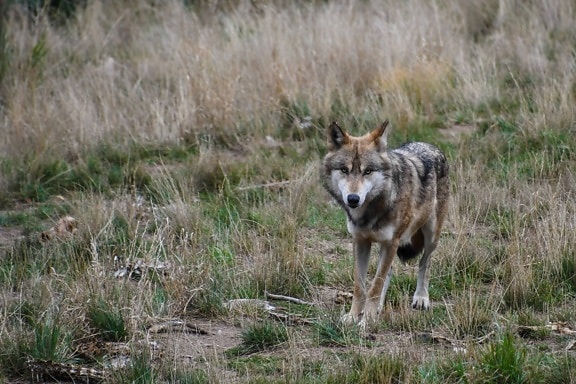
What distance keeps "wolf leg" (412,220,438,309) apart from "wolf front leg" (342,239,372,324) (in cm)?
47

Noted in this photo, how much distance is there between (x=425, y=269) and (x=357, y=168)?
1.10 metres

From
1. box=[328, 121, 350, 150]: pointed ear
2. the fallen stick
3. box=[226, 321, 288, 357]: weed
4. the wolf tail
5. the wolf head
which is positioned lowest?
the fallen stick

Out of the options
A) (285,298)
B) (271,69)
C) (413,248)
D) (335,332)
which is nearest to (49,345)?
(335,332)

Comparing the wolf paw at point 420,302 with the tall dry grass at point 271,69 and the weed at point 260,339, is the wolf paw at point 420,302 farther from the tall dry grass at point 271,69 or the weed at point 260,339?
the tall dry grass at point 271,69

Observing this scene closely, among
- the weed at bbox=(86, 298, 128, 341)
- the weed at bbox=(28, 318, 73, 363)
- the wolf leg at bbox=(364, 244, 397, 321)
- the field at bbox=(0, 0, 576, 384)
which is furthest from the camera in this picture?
the wolf leg at bbox=(364, 244, 397, 321)

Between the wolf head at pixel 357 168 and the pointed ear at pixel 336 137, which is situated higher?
the pointed ear at pixel 336 137

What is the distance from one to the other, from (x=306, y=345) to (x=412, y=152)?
1.96 m

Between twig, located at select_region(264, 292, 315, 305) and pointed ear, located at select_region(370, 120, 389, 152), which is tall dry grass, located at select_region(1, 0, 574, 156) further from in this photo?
twig, located at select_region(264, 292, 315, 305)

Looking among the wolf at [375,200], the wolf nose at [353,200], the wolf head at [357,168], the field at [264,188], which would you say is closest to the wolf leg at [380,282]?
the wolf at [375,200]

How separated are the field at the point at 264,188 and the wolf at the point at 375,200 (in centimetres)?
21

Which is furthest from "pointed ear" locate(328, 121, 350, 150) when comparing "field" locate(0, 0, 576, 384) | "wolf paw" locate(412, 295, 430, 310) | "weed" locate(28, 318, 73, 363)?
"weed" locate(28, 318, 73, 363)

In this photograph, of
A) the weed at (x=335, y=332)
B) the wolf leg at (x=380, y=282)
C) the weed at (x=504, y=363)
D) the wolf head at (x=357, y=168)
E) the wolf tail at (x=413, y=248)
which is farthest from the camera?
the wolf tail at (x=413, y=248)

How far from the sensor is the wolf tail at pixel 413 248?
23.5ft

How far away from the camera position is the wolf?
643cm
